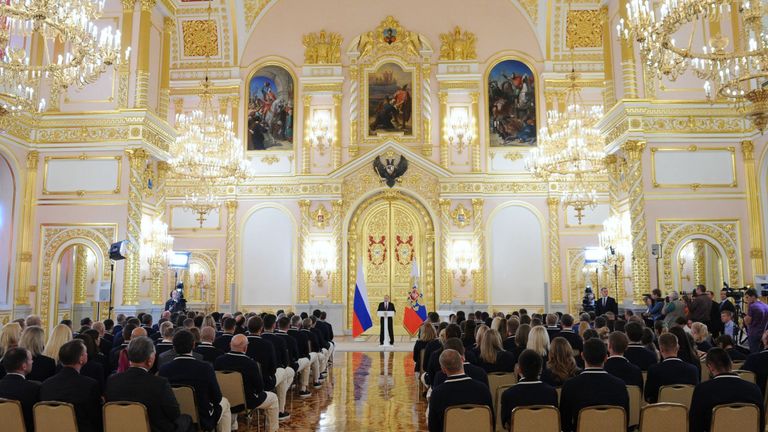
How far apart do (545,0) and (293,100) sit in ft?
35.0

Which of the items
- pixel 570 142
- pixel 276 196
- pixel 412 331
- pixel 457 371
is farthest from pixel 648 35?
pixel 276 196

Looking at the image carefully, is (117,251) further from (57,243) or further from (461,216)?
(461,216)

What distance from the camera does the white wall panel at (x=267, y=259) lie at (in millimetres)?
24359

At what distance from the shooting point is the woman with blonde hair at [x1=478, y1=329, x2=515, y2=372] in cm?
748

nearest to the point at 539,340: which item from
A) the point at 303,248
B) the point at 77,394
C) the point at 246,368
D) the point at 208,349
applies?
the point at 246,368

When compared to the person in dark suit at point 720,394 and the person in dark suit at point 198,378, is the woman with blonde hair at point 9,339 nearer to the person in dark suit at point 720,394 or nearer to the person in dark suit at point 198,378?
the person in dark suit at point 198,378

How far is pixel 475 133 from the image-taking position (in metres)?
24.4

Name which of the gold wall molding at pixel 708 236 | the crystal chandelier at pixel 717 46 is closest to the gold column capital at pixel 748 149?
the gold wall molding at pixel 708 236

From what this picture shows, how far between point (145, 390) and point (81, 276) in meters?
18.0

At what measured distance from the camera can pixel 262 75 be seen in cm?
2559

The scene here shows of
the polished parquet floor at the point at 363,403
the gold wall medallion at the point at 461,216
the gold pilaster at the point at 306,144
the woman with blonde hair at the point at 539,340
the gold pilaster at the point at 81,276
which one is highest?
the gold pilaster at the point at 306,144

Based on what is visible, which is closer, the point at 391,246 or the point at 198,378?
the point at 198,378

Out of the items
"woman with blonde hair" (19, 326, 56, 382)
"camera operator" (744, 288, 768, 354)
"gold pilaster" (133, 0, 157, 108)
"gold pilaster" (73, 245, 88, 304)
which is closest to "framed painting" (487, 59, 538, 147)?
"gold pilaster" (133, 0, 157, 108)

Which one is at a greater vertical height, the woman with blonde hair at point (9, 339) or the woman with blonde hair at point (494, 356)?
the woman with blonde hair at point (9, 339)
